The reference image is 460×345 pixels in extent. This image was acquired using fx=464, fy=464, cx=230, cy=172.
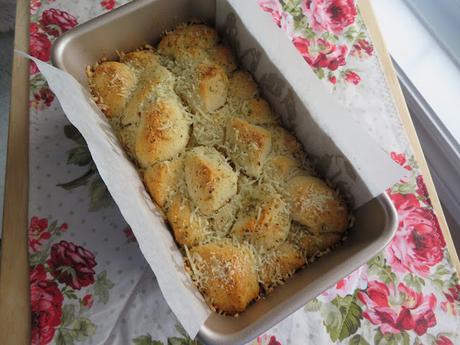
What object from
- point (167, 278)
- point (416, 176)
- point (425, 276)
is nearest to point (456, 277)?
point (425, 276)

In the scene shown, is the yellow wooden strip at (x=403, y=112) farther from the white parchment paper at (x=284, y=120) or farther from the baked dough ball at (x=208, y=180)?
the baked dough ball at (x=208, y=180)

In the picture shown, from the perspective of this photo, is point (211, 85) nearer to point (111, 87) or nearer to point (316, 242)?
point (111, 87)

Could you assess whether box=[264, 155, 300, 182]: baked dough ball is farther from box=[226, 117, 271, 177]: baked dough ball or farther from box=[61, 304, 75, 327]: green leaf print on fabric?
box=[61, 304, 75, 327]: green leaf print on fabric

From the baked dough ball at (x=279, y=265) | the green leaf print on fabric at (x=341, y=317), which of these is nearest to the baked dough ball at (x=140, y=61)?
the baked dough ball at (x=279, y=265)

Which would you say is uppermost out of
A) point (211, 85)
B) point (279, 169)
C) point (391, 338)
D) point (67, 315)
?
point (211, 85)

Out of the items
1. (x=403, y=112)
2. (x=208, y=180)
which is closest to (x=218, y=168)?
(x=208, y=180)

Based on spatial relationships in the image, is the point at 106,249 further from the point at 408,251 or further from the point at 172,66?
the point at 408,251
